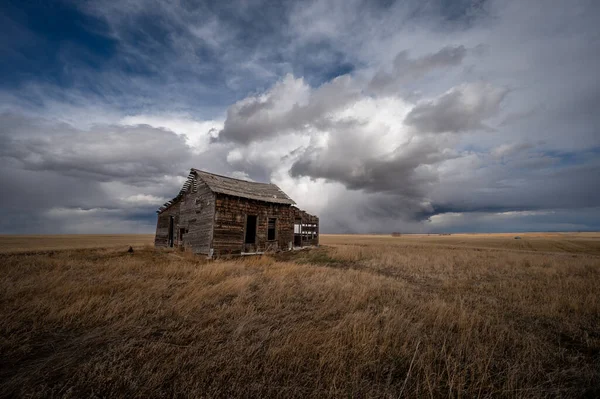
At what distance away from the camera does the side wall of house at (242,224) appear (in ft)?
50.3

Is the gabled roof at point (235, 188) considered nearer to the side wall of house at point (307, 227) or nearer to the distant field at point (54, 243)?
the side wall of house at point (307, 227)

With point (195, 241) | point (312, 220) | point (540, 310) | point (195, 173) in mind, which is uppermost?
point (195, 173)

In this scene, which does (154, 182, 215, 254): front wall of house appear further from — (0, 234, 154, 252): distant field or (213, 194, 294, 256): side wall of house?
(0, 234, 154, 252): distant field

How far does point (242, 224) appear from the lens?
16.6 meters

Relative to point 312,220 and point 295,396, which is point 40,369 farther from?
point 312,220

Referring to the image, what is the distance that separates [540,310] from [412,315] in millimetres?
3836

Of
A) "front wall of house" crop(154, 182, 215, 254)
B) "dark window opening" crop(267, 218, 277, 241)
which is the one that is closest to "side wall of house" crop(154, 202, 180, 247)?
"front wall of house" crop(154, 182, 215, 254)

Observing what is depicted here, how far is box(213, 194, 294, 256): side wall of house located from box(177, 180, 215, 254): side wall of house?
52cm

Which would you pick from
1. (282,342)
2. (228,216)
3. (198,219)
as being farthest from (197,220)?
(282,342)

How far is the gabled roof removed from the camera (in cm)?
1608

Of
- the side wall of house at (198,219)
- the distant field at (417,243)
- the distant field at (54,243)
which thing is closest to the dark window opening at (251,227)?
the side wall of house at (198,219)

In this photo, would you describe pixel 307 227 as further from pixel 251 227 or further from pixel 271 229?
pixel 251 227

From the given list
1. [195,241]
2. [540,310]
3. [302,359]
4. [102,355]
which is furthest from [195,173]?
[540,310]

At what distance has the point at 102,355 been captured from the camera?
328cm
